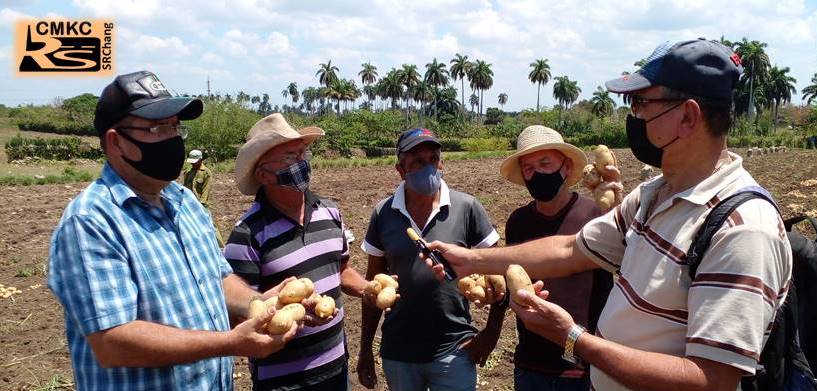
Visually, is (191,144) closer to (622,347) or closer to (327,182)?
(327,182)

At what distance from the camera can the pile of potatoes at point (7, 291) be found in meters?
7.66

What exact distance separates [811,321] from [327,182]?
20050 millimetres

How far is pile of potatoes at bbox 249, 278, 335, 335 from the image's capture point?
220 centimetres

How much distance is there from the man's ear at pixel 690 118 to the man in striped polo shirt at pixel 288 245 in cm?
184

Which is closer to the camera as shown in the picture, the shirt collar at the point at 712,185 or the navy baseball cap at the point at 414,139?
the shirt collar at the point at 712,185

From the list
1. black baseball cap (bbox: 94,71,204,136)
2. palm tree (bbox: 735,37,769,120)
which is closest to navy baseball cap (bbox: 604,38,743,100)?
black baseball cap (bbox: 94,71,204,136)

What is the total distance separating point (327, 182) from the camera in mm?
21578

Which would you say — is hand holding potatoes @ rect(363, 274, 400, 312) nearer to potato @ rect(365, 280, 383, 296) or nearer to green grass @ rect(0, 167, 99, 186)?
potato @ rect(365, 280, 383, 296)

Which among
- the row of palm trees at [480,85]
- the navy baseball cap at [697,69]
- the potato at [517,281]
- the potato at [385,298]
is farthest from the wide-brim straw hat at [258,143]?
the row of palm trees at [480,85]

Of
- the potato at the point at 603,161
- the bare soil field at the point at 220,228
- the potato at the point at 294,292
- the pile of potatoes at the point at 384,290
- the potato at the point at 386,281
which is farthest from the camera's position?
the bare soil field at the point at 220,228

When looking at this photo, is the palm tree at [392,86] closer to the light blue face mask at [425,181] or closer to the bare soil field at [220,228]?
the bare soil field at [220,228]

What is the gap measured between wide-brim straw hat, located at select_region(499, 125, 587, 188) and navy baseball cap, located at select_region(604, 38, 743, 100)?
139 cm

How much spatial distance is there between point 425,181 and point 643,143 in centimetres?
159

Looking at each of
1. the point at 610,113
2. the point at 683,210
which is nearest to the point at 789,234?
the point at 683,210
